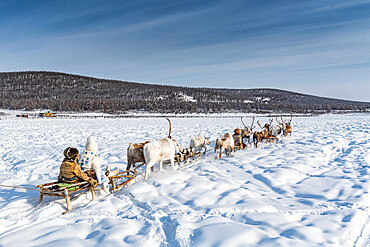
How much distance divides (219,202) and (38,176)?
6005mm

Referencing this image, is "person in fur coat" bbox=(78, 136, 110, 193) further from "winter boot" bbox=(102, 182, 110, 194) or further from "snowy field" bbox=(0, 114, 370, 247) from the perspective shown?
"snowy field" bbox=(0, 114, 370, 247)

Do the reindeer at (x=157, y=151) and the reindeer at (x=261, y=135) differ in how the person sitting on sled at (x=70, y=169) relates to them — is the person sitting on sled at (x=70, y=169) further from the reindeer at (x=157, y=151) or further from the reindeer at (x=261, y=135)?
the reindeer at (x=261, y=135)

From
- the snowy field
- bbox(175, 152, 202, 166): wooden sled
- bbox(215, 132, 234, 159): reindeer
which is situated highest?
bbox(215, 132, 234, 159): reindeer

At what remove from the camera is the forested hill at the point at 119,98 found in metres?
90.2

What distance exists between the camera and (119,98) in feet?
427

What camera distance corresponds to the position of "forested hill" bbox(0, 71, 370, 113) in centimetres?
9025

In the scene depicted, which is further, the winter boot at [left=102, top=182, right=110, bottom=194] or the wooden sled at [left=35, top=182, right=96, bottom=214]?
the winter boot at [left=102, top=182, right=110, bottom=194]

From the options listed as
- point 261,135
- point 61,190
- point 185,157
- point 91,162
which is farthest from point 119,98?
point 61,190

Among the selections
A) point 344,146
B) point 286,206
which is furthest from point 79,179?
point 344,146

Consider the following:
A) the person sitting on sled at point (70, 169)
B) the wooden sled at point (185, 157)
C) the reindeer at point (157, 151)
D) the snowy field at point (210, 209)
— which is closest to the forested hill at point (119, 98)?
the wooden sled at point (185, 157)

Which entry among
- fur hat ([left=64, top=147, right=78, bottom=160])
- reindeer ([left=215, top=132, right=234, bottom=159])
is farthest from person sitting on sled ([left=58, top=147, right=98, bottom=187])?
reindeer ([left=215, top=132, right=234, bottom=159])

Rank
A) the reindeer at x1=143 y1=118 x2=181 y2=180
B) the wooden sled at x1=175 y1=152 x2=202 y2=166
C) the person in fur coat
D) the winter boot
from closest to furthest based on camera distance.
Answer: the person in fur coat, the winter boot, the reindeer at x1=143 y1=118 x2=181 y2=180, the wooden sled at x1=175 y1=152 x2=202 y2=166

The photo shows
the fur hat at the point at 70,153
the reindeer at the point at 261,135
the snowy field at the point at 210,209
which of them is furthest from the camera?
the reindeer at the point at 261,135

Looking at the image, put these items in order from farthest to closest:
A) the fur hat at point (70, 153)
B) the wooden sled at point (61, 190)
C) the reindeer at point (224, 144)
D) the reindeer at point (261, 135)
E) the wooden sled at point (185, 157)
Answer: the reindeer at point (261, 135), the reindeer at point (224, 144), the wooden sled at point (185, 157), the fur hat at point (70, 153), the wooden sled at point (61, 190)
